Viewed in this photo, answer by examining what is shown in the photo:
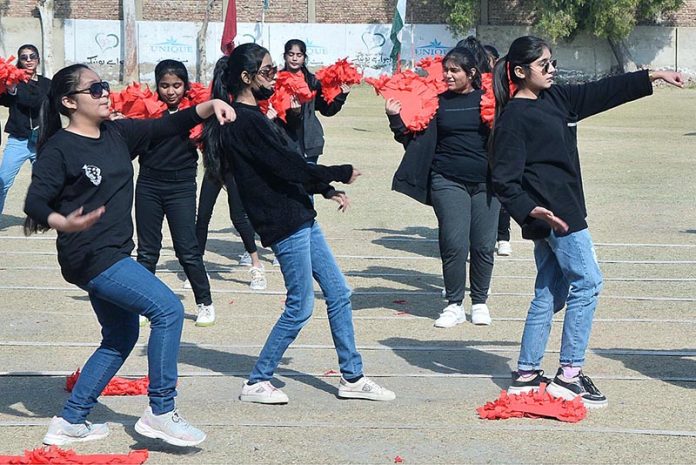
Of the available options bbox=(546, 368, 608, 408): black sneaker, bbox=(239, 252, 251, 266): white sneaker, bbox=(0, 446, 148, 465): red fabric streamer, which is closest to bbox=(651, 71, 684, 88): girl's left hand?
bbox=(546, 368, 608, 408): black sneaker

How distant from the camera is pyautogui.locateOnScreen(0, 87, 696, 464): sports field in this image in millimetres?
5910

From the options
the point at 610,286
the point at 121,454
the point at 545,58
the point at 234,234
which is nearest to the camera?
the point at 121,454

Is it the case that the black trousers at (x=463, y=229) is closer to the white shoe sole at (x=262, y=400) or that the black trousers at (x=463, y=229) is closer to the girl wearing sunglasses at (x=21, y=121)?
the white shoe sole at (x=262, y=400)

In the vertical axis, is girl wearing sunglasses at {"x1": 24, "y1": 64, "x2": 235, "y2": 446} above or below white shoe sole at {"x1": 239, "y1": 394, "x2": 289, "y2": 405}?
above

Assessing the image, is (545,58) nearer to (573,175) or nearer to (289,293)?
(573,175)

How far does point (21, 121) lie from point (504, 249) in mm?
5352

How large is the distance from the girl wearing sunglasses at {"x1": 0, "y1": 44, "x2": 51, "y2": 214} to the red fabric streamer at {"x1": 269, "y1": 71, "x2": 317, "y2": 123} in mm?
3511

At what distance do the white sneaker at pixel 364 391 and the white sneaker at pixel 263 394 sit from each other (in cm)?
34

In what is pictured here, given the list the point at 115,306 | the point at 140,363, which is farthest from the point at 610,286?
the point at 115,306

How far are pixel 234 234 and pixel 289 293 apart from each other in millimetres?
6863

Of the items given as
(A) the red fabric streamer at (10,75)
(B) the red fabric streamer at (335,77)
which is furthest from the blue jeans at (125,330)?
(A) the red fabric streamer at (10,75)

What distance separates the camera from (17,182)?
1781 centimetres

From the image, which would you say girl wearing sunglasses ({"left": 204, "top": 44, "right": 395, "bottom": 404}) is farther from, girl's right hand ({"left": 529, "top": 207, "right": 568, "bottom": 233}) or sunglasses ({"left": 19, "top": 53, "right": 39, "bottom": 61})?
sunglasses ({"left": 19, "top": 53, "right": 39, "bottom": 61})

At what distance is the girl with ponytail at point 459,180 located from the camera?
8.93 meters
